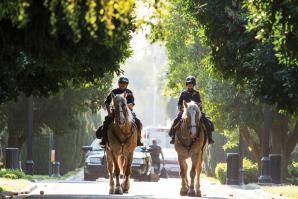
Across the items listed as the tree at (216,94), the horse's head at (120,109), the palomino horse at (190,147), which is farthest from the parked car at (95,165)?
the horse's head at (120,109)

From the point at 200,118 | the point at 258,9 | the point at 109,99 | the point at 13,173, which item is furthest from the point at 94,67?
the point at 13,173

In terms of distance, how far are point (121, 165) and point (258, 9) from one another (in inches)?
252

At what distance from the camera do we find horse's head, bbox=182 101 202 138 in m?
21.7

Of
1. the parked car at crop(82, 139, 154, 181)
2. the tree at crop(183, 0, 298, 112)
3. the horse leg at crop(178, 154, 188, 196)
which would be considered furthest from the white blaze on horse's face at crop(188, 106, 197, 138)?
the parked car at crop(82, 139, 154, 181)

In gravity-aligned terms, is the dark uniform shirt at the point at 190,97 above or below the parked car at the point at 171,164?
above

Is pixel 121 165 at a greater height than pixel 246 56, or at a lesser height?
lesser

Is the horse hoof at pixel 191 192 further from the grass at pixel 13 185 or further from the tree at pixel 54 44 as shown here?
the grass at pixel 13 185

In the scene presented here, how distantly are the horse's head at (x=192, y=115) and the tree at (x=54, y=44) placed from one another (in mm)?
2066

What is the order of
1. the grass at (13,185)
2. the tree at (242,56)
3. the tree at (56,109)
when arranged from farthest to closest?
1. the tree at (56,109)
2. the grass at (13,185)
3. the tree at (242,56)

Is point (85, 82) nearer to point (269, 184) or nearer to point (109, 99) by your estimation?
point (109, 99)

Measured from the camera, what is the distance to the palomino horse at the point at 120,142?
2169cm

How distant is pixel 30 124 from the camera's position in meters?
37.9

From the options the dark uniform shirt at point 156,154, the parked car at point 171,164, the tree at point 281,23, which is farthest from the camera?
the parked car at point 171,164

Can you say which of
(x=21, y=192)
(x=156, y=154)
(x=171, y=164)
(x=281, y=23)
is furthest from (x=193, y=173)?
(x=171, y=164)
